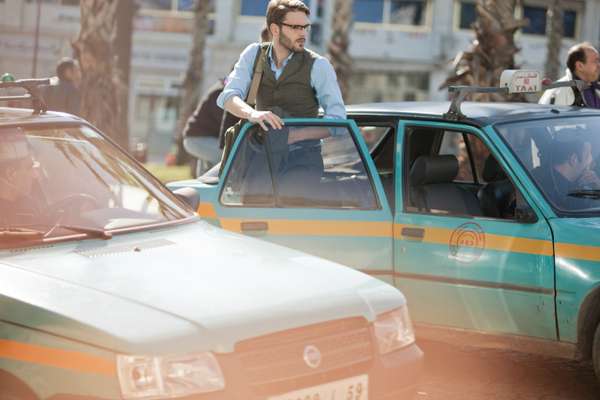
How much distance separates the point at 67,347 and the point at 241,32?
39.2 meters

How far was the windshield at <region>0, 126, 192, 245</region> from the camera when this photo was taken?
4965mm

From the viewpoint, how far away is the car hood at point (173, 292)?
13.2 feet

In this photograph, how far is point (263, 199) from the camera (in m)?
6.84

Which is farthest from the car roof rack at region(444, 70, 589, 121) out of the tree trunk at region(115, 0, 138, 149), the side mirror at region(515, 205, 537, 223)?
the tree trunk at region(115, 0, 138, 149)

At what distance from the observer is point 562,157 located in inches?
260

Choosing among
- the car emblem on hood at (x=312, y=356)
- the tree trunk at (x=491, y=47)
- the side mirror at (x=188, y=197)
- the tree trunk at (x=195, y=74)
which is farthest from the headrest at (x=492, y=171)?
the tree trunk at (x=195, y=74)

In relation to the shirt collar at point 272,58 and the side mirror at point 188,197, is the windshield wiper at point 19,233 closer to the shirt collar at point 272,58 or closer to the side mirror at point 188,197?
the side mirror at point 188,197

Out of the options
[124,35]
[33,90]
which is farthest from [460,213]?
[124,35]

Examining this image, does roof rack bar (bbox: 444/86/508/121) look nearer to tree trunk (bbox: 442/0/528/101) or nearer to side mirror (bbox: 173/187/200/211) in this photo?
side mirror (bbox: 173/187/200/211)

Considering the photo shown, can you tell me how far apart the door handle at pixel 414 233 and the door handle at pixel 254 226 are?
762mm

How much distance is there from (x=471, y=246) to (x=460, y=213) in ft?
0.97

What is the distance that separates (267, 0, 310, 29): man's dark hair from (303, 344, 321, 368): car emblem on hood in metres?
3.41

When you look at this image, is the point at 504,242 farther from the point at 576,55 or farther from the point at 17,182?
the point at 576,55

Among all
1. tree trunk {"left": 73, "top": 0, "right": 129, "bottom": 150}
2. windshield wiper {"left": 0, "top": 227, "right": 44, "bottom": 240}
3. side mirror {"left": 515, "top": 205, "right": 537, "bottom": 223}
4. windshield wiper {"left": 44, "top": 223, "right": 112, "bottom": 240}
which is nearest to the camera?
windshield wiper {"left": 0, "top": 227, "right": 44, "bottom": 240}
